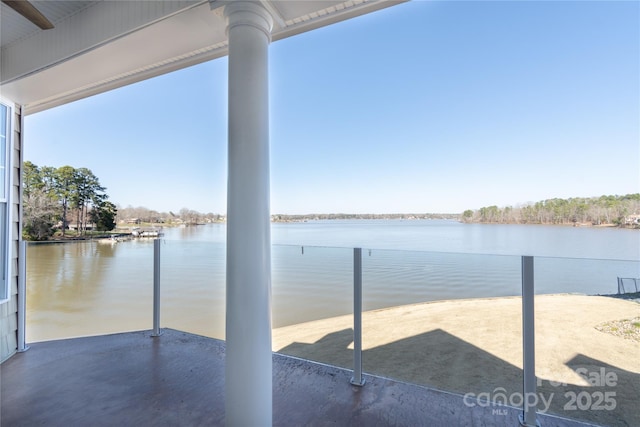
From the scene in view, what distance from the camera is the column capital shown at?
137 centimetres

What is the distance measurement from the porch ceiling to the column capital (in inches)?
1.4

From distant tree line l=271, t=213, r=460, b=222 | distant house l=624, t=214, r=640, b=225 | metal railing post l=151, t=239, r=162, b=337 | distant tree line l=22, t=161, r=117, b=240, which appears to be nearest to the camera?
metal railing post l=151, t=239, r=162, b=337

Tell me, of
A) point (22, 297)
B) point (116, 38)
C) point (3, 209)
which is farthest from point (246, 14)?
point (22, 297)

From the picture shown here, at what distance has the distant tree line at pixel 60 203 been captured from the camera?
12.3 ft

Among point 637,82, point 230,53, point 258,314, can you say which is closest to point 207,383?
point 258,314

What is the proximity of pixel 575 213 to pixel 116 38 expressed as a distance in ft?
43.9

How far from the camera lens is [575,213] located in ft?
32.8

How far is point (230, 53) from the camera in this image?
4.62ft

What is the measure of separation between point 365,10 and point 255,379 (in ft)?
6.52

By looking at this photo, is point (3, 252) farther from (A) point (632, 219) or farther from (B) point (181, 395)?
A: (A) point (632, 219)

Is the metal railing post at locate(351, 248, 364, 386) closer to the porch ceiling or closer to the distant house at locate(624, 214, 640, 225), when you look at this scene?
the porch ceiling

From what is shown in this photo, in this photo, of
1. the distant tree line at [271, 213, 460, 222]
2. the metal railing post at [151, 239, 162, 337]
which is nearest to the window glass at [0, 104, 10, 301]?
the metal railing post at [151, 239, 162, 337]

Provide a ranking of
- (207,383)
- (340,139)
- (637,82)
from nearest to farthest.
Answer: (207,383) → (637,82) → (340,139)

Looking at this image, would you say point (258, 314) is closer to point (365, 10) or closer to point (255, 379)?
point (255, 379)
